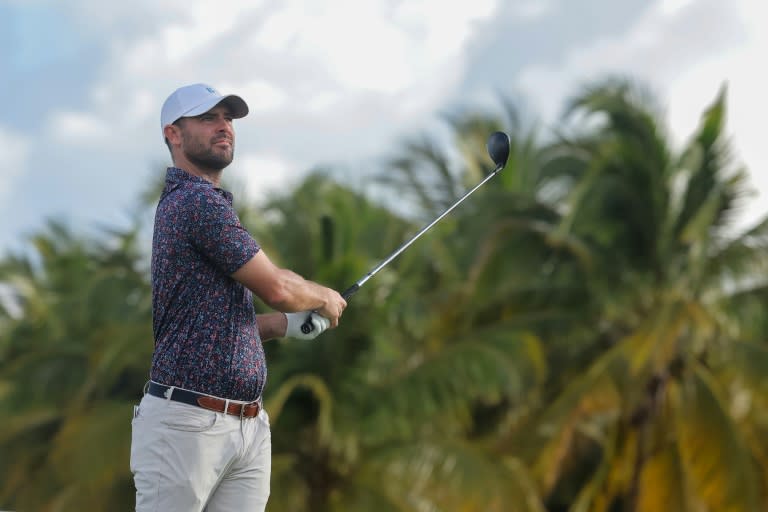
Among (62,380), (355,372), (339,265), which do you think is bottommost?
(355,372)

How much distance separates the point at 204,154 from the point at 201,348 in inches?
26.7

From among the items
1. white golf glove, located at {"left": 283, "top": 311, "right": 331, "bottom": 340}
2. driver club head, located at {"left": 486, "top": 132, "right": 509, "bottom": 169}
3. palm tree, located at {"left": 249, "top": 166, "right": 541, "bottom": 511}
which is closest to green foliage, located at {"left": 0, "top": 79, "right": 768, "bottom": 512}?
palm tree, located at {"left": 249, "top": 166, "right": 541, "bottom": 511}

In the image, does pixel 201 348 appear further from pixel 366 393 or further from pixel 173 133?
pixel 366 393

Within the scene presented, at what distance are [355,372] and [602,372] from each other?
3.24m

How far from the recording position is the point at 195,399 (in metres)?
4.03

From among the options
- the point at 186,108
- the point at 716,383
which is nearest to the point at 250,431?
the point at 186,108

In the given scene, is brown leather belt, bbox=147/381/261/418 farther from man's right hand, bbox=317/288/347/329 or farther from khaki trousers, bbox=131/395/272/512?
man's right hand, bbox=317/288/347/329

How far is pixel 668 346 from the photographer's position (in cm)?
1605

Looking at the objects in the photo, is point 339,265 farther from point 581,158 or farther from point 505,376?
point 581,158

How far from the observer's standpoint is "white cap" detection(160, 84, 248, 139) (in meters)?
4.25

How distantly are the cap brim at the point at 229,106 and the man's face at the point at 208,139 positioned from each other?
0.02 m

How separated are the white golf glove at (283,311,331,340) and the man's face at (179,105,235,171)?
1.99 ft

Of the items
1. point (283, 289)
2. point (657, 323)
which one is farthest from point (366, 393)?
point (283, 289)

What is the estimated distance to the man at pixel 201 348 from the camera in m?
4.01
